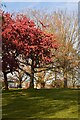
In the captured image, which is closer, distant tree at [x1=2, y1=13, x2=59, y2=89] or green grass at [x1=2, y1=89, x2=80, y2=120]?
green grass at [x1=2, y1=89, x2=80, y2=120]

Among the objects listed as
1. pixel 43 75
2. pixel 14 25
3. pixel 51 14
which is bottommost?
pixel 43 75

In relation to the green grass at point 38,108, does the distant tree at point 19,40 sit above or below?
above

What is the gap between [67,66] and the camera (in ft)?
73.0

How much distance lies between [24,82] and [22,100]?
18779 millimetres

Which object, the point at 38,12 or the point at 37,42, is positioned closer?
the point at 37,42

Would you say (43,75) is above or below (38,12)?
below

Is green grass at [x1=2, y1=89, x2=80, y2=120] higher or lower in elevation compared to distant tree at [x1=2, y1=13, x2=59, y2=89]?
lower

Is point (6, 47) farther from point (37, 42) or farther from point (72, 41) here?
point (72, 41)

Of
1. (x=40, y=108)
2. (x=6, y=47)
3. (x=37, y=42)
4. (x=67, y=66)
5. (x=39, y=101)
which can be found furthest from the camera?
(x=67, y=66)

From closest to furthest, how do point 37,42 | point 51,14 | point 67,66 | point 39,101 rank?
point 39,101, point 37,42, point 67,66, point 51,14

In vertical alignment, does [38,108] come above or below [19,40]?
below

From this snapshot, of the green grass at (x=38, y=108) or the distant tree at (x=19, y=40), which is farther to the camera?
the distant tree at (x=19, y=40)

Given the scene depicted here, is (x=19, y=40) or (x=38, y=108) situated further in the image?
(x=19, y=40)

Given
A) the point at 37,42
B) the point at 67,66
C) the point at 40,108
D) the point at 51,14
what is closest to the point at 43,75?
the point at 67,66
